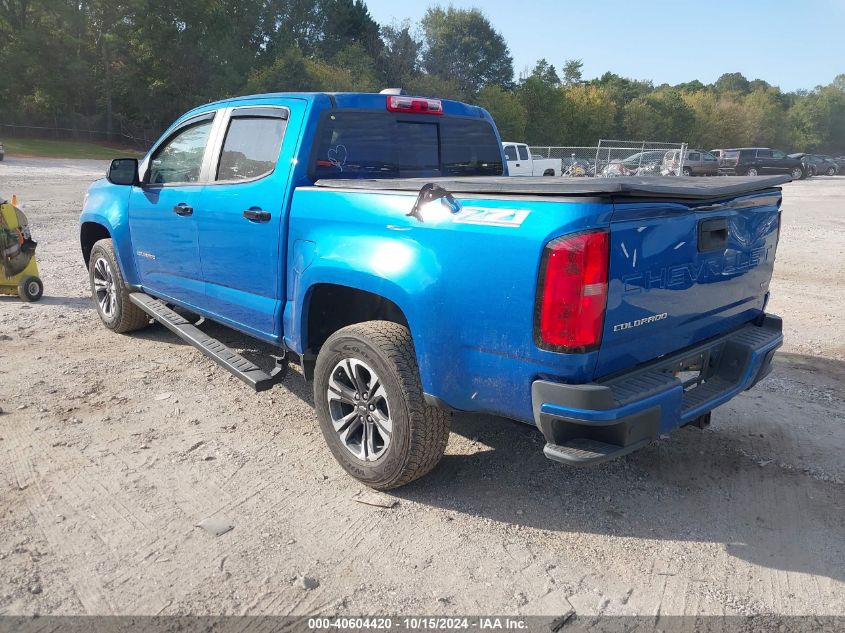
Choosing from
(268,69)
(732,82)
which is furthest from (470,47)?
(732,82)

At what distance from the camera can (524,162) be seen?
26250 mm

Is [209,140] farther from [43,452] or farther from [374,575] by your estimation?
[374,575]

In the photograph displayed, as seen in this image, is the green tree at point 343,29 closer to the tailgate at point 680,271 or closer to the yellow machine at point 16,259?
the yellow machine at point 16,259

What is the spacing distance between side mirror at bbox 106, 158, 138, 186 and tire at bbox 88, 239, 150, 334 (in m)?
0.89

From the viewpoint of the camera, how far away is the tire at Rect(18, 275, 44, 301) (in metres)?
7.17

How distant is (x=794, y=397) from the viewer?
4812 mm

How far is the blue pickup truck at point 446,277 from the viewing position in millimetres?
2658

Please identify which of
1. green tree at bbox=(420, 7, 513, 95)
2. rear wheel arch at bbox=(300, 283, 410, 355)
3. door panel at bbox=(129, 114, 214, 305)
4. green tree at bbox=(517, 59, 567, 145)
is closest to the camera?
rear wheel arch at bbox=(300, 283, 410, 355)

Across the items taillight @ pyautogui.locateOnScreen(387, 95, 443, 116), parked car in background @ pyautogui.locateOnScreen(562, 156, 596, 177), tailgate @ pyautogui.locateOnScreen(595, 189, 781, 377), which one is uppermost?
taillight @ pyautogui.locateOnScreen(387, 95, 443, 116)

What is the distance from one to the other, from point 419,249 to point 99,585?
199cm

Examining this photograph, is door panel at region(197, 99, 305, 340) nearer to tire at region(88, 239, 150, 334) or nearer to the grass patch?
tire at region(88, 239, 150, 334)

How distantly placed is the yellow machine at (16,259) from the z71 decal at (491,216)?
6.22 metres

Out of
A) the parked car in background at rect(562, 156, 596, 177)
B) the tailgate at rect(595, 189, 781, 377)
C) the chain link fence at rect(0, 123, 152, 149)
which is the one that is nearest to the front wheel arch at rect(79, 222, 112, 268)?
the tailgate at rect(595, 189, 781, 377)

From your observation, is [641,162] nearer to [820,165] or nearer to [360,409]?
[820,165]
